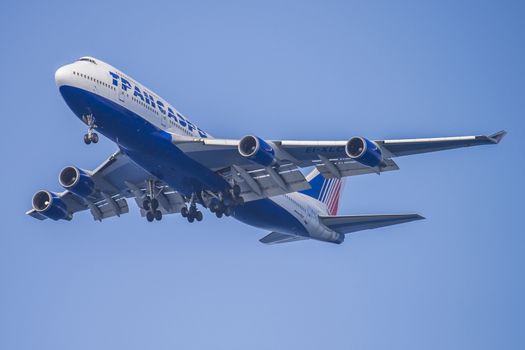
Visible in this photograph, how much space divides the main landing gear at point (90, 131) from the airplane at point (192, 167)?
51mm

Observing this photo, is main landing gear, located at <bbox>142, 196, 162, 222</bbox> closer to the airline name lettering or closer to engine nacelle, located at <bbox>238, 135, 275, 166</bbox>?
the airline name lettering

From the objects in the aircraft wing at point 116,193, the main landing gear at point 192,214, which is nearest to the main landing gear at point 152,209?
the aircraft wing at point 116,193

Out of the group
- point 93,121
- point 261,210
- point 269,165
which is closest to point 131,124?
point 93,121

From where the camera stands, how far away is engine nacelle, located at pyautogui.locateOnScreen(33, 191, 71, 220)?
51375 mm

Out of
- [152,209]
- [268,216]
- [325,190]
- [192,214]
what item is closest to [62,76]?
[152,209]

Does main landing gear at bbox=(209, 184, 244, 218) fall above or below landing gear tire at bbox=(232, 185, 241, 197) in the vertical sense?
below

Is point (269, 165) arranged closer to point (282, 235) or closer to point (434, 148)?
point (434, 148)

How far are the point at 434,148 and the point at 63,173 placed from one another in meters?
20.6

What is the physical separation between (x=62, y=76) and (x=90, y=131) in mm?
2903

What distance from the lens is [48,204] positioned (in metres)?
51.4

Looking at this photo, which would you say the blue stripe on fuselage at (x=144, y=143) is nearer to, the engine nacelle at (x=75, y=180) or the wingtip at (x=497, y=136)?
the engine nacelle at (x=75, y=180)

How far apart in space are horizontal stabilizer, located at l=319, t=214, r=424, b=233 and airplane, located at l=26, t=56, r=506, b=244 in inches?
2.6

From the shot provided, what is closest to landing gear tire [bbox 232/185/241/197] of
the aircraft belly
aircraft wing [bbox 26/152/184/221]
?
the aircraft belly

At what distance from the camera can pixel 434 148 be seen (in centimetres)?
4234
